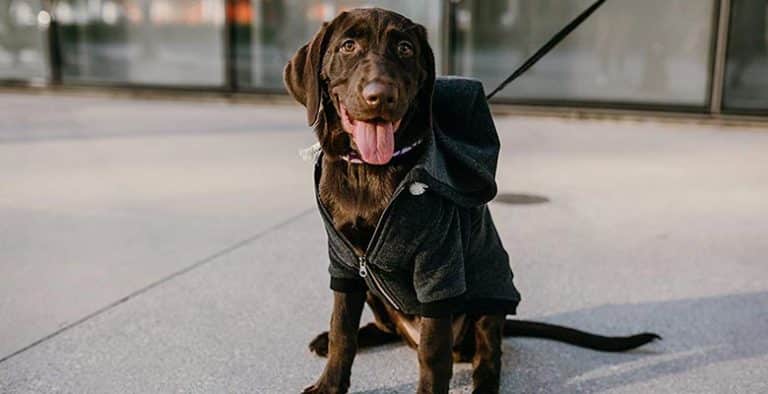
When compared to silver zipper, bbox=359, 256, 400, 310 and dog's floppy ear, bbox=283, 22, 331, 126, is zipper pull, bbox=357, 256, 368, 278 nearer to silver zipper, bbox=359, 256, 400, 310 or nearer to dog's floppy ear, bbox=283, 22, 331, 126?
silver zipper, bbox=359, 256, 400, 310

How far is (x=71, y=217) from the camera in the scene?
4.52m

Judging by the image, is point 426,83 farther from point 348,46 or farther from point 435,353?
point 435,353

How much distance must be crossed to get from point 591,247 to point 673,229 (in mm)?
597

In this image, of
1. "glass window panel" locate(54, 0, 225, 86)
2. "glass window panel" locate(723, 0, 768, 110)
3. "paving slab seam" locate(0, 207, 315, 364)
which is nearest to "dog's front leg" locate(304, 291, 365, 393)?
"paving slab seam" locate(0, 207, 315, 364)

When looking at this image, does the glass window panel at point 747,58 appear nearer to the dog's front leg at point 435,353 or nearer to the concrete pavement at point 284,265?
the concrete pavement at point 284,265

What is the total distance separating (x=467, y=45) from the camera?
8953mm

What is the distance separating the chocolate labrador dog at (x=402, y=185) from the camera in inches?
85.7

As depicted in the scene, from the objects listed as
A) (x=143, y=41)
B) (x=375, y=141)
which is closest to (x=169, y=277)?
(x=375, y=141)

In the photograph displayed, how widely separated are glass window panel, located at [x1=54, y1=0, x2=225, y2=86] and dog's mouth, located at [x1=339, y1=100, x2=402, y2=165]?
800 cm

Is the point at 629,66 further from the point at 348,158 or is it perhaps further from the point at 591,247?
the point at 348,158

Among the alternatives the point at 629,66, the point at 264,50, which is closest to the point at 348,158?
the point at 629,66

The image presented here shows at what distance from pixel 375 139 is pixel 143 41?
28.9 ft

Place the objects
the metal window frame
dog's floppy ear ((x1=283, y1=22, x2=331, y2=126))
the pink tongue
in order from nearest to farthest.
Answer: the pink tongue < dog's floppy ear ((x1=283, y1=22, x2=331, y2=126)) < the metal window frame

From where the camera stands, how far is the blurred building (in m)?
8.06
